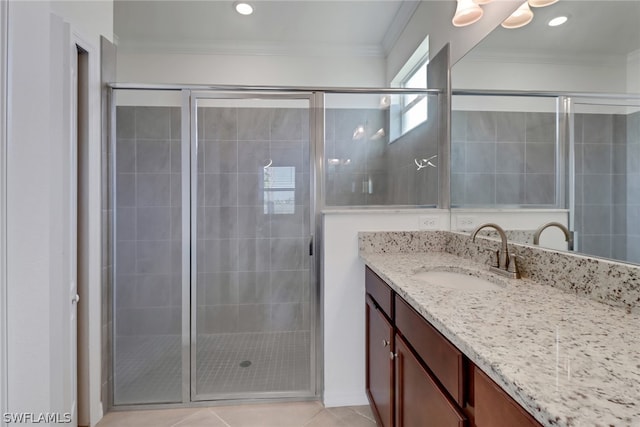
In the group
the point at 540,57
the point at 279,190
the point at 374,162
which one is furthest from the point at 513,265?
the point at 279,190

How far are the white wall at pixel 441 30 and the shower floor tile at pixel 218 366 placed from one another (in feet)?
6.69

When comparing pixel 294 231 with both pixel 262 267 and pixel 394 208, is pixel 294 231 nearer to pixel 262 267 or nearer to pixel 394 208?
pixel 262 267

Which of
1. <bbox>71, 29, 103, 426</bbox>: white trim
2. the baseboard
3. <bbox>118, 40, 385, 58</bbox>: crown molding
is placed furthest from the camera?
<bbox>118, 40, 385, 58</bbox>: crown molding

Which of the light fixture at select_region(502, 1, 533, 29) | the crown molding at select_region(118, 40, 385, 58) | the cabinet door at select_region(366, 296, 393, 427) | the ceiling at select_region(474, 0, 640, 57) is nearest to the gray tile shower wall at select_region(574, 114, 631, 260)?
A: the ceiling at select_region(474, 0, 640, 57)

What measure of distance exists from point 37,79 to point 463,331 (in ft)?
3.33

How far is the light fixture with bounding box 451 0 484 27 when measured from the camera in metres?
1.50

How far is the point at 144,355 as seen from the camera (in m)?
1.88

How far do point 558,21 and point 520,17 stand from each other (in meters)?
0.22

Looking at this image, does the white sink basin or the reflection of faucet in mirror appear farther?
the reflection of faucet in mirror

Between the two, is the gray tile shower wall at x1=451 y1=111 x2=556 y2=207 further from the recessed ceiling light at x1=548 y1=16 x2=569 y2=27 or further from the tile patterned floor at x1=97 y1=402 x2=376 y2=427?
the tile patterned floor at x1=97 y1=402 x2=376 y2=427

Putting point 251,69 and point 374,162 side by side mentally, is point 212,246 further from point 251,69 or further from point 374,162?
point 251,69

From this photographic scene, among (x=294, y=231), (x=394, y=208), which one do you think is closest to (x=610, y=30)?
(x=394, y=208)

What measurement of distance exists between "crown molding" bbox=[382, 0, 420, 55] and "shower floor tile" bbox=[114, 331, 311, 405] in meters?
2.59

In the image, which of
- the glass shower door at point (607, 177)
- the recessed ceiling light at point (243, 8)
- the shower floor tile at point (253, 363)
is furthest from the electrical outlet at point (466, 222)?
the recessed ceiling light at point (243, 8)
